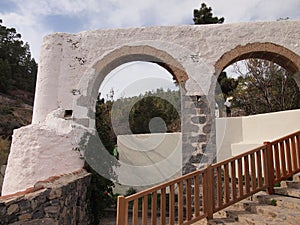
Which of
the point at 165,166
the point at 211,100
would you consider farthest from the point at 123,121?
the point at 211,100

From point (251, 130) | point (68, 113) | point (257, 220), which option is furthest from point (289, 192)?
point (68, 113)

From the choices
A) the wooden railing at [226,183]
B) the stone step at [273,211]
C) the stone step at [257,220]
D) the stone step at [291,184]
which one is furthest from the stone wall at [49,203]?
the stone step at [291,184]

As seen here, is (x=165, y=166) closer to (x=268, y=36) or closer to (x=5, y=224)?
(x=268, y=36)

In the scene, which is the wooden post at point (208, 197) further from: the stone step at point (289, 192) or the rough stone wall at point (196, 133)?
the rough stone wall at point (196, 133)

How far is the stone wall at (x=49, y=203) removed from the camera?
104 inches

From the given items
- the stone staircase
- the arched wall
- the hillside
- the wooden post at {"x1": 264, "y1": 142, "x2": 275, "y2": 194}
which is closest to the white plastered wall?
the arched wall

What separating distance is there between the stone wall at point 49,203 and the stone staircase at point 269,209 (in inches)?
75.5

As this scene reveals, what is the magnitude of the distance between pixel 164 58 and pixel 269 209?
329 centimetres

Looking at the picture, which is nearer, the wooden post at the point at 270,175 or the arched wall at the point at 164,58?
the wooden post at the point at 270,175

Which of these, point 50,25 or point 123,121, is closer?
point 50,25

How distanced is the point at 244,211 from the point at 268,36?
3.49 metres

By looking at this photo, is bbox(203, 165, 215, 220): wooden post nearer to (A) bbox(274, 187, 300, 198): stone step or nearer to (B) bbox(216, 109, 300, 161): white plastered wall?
(A) bbox(274, 187, 300, 198): stone step

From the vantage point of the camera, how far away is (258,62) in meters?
10.0

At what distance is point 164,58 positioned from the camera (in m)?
5.25
